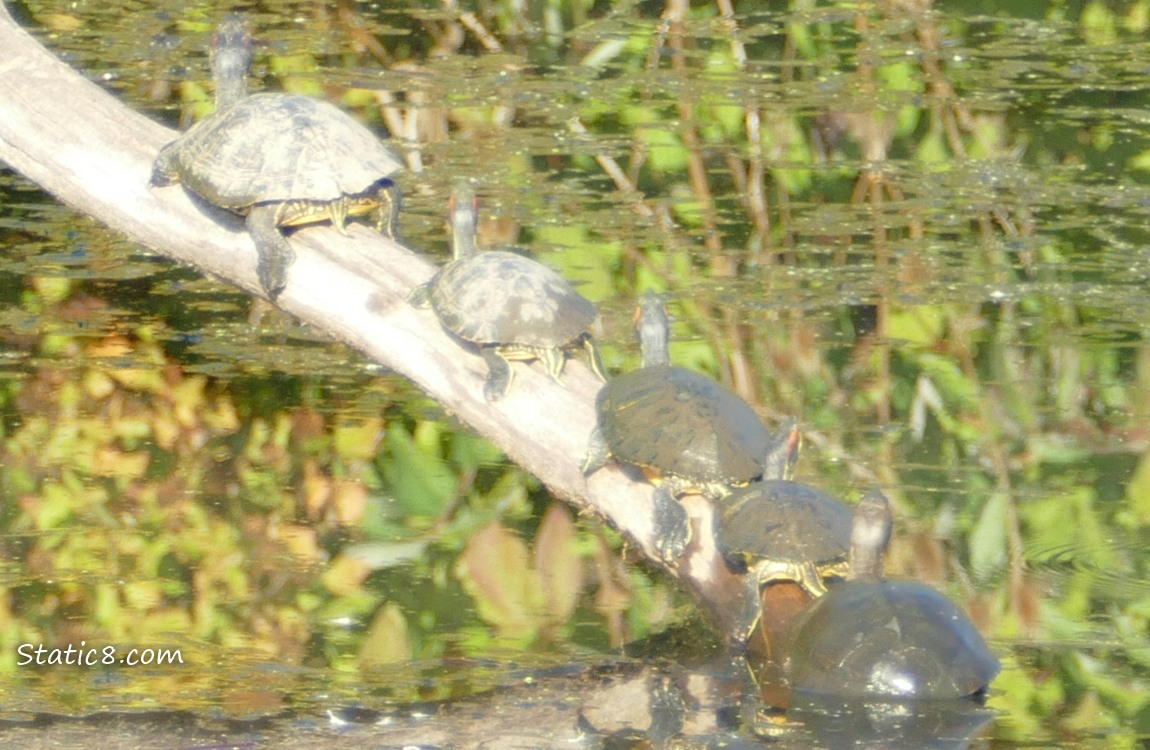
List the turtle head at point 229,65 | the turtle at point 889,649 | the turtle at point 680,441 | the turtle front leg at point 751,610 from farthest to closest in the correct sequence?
the turtle head at point 229,65 → the turtle at point 680,441 → the turtle front leg at point 751,610 → the turtle at point 889,649

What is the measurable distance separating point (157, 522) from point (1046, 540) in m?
2.21

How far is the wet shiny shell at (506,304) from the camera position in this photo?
3.60m

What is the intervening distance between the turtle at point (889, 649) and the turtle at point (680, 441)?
1.17 feet

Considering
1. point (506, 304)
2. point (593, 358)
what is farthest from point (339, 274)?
point (593, 358)

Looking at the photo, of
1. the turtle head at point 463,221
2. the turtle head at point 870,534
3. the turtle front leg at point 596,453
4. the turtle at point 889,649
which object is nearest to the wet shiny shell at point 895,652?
the turtle at point 889,649

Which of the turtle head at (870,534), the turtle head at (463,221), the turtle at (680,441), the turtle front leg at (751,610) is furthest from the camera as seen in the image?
the turtle head at (463,221)

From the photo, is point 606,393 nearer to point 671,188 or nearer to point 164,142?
point 164,142

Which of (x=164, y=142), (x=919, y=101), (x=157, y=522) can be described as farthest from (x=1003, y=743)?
(x=919, y=101)

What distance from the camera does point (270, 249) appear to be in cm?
396

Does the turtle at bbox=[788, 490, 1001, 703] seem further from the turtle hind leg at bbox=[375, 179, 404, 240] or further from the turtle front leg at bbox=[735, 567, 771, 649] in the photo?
the turtle hind leg at bbox=[375, 179, 404, 240]

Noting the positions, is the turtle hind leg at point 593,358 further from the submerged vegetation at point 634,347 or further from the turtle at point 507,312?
the submerged vegetation at point 634,347

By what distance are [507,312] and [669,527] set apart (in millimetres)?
655

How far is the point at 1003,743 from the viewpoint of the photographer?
2908mm

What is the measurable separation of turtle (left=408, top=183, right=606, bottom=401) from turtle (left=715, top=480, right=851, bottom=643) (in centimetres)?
62
